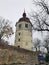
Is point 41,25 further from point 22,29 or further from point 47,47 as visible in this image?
point 22,29

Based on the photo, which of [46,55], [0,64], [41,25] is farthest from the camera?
[46,55]

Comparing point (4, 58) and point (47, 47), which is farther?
point (47, 47)

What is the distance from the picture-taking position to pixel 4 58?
15758 millimetres

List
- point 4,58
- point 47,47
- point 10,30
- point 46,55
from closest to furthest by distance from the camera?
point 4,58
point 46,55
point 47,47
point 10,30

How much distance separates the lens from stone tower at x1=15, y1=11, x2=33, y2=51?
57.4 metres

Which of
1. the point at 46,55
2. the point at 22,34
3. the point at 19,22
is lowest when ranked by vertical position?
the point at 46,55

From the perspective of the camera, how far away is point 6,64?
14.8 metres

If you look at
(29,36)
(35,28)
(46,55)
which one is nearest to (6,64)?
(35,28)

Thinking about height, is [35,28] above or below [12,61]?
above

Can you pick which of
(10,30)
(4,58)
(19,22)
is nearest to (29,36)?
(19,22)

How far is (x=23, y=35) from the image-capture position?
59.1 m

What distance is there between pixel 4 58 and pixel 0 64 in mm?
1277

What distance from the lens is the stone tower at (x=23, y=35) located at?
5738 centimetres

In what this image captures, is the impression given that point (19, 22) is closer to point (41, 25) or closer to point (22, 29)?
point (22, 29)
